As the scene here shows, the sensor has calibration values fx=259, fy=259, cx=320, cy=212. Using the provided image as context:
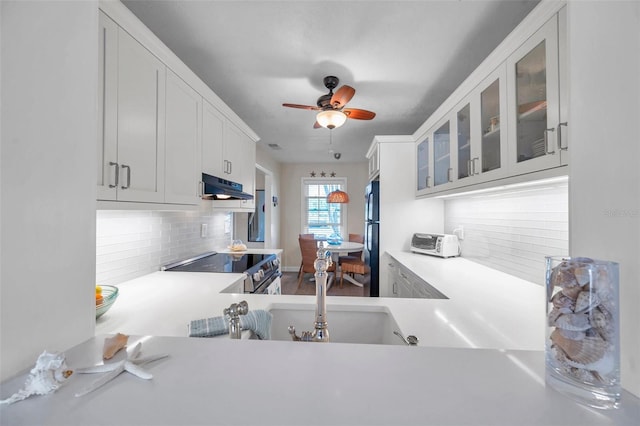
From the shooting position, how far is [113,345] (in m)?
0.57

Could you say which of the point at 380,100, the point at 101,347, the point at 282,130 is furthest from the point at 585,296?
the point at 282,130

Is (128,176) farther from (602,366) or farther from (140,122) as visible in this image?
(602,366)

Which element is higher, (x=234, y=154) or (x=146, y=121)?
(x=234, y=154)

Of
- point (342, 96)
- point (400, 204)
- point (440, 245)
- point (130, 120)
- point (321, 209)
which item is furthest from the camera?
point (321, 209)

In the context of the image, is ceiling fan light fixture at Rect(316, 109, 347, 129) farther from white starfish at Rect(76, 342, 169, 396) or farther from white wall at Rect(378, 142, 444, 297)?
white starfish at Rect(76, 342, 169, 396)

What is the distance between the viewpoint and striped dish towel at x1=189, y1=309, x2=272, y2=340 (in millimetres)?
903

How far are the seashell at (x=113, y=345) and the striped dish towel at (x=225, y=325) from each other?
0.31m

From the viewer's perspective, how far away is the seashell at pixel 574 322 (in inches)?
16.6

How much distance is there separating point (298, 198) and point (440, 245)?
12.6 ft

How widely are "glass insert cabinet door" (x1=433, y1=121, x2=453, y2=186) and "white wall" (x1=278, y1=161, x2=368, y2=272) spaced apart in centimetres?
334

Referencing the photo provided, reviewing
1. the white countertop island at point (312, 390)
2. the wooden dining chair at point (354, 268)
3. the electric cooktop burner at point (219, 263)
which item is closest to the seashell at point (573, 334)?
the white countertop island at point (312, 390)

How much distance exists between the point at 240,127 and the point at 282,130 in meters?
1.11

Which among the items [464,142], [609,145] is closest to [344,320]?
[609,145]

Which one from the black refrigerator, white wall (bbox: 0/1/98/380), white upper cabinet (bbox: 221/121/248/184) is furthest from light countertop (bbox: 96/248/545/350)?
the black refrigerator
